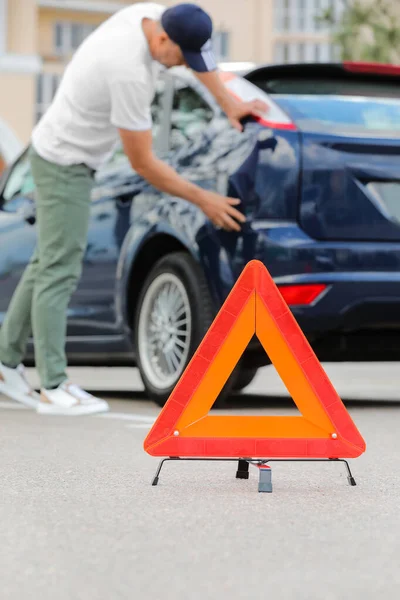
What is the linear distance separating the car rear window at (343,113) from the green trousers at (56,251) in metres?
1.06

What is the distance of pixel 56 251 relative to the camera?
713cm

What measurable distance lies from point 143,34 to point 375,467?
251 centimetres

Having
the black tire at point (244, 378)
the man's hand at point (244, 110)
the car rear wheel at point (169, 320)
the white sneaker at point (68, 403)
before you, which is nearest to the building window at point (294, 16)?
the black tire at point (244, 378)

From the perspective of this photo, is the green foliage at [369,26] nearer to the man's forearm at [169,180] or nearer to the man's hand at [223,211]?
the man's forearm at [169,180]

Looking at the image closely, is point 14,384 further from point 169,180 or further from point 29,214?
point 169,180

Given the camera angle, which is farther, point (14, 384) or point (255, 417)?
point (14, 384)

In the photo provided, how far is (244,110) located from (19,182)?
6.90 ft

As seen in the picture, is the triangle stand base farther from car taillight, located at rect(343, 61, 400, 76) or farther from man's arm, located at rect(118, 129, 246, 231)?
car taillight, located at rect(343, 61, 400, 76)

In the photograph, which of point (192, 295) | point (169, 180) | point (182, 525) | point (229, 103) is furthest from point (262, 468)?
point (229, 103)

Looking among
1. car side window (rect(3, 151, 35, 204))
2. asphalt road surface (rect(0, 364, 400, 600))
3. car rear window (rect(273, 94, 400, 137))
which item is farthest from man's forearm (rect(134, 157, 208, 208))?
car side window (rect(3, 151, 35, 204))

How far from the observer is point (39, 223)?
7207 millimetres

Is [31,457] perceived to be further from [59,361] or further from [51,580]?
[51,580]

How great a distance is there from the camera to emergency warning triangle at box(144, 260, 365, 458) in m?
4.65

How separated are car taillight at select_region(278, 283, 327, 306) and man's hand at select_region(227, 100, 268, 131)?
2.56 feet
